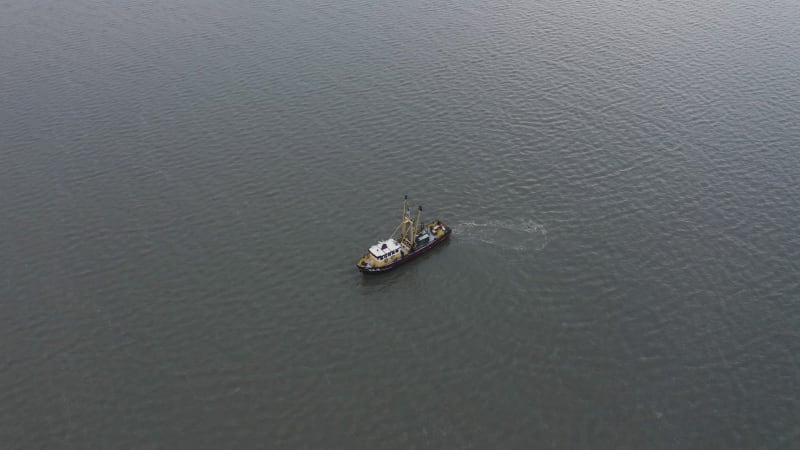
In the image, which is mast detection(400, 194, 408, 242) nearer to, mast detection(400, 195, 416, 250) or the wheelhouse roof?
mast detection(400, 195, 416, 250)

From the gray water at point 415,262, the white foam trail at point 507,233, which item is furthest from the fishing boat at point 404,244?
the white foam trail at point 507,233

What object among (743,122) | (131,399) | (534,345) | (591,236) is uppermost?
(743,122)

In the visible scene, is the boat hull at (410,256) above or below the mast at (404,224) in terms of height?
below

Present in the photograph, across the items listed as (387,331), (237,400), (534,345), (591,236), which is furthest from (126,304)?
(591,236)

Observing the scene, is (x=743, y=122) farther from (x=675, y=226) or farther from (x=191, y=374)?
(x=191, y=374)

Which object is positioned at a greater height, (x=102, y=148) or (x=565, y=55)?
(x=565, y=55)

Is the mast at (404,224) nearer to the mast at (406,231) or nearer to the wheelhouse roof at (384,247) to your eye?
the mast at (406,231)
